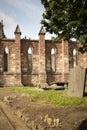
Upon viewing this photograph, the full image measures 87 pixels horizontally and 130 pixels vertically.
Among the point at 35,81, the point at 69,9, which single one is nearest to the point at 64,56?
the point at 35,81

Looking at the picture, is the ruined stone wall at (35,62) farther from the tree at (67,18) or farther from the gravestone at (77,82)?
the gravestone at (77,82)

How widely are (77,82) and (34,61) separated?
2124 centimetres

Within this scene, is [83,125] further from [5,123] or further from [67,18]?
[67,18]

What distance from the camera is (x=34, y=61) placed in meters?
37.3

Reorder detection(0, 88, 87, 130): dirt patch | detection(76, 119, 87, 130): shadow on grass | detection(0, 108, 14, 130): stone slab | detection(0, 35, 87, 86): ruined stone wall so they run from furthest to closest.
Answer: detection(0, 35, 87, 86): ruined stone wall < detection(0, 108, 14, 130): stone slab < detection(0, 88, 87, 130): dirt patch < detection(76, 119, 87, 130): shadow on grass

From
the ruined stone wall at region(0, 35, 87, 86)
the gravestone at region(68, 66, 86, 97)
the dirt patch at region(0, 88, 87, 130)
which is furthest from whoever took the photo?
the ruined stone wall at region(0, 35, 87, 86)

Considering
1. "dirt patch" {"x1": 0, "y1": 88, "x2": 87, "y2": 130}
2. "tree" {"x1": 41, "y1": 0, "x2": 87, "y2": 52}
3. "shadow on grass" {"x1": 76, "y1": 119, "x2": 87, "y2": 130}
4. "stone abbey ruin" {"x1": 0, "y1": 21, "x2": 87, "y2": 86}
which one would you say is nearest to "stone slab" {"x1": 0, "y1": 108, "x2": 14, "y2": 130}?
"dirt patch" {"x1": 0, "y1": 88, "x2": 87, "y2": 130}

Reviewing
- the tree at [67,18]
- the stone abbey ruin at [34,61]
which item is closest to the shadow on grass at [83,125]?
the tree at [67,18]

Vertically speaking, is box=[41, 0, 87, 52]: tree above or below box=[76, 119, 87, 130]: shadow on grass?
above

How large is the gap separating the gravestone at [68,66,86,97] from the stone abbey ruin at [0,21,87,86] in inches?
746

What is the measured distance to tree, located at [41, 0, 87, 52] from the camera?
53.2 ft

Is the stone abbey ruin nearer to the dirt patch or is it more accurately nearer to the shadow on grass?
the dirt patch

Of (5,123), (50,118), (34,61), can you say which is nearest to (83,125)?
(50,118)

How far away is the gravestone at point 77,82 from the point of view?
15884mm
